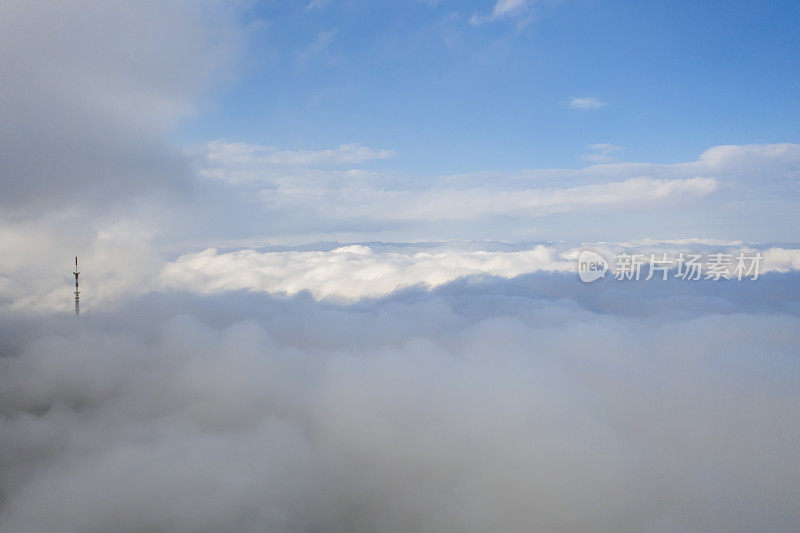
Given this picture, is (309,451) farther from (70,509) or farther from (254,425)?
(70,509)

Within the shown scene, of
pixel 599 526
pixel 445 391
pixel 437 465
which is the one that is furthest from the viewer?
pixel 445 391

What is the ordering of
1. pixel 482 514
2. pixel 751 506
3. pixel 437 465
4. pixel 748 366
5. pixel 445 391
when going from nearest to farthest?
pixel 751 506 → pixel 482 514 → pixel 437 465 → pixel 748 366 → pixel 445 391

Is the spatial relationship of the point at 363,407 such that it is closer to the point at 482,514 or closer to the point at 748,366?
the point at 482,514

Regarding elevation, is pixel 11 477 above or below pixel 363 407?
below

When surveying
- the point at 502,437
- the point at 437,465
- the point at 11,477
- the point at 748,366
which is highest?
the point at 748,366

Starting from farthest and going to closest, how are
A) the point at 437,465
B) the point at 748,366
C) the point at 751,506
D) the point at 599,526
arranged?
the point at 748,366
the point at 437,465
the point at 599,526
the point at 751,506

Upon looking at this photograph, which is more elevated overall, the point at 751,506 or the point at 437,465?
the point at 751,506

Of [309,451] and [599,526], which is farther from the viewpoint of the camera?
[309,451]

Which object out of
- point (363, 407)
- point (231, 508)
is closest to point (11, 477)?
point (231, 508)

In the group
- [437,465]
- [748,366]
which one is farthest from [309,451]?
[748,366]
